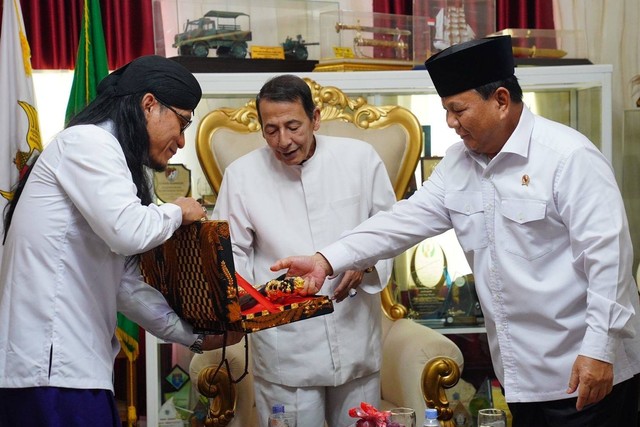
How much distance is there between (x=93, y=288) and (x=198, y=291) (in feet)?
0.77

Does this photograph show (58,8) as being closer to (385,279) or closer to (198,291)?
(385,279)

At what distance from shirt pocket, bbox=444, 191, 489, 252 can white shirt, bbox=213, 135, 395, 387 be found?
1.54ft

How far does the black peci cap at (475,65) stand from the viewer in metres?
2.24

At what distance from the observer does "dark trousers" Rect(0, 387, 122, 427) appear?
1860 mm

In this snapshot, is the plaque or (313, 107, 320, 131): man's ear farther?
the plaque

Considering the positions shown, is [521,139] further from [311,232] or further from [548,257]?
[311,232]

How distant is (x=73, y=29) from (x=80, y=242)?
2445mm

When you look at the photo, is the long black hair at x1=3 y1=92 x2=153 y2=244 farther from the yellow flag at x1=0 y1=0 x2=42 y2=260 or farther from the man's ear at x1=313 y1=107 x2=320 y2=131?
the yellow flag at x1=0 y1=0 x2=42 y2=260

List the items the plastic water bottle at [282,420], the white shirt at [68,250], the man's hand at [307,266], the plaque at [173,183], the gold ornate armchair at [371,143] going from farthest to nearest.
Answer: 1. the plaque at [173,183]
2. the gold ornate armchair at [371,143]
3. the man's hand at [307,266]
4. the plastic water bottle at [282,420]
5. the white shirt at [68,250]

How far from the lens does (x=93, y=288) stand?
195 cm

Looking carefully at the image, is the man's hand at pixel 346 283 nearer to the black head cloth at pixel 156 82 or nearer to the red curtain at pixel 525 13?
the black head cloth at pixel 156 82

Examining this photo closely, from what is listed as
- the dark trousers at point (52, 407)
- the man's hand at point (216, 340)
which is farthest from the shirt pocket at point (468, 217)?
the dark trousers at point (52, 407)

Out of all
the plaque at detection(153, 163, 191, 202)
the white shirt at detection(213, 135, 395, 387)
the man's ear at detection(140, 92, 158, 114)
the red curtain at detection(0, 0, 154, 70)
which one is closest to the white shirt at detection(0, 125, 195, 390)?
the man's ear at detection(140, 92, 158, 114)

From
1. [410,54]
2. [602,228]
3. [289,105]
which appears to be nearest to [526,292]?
[602,228]
